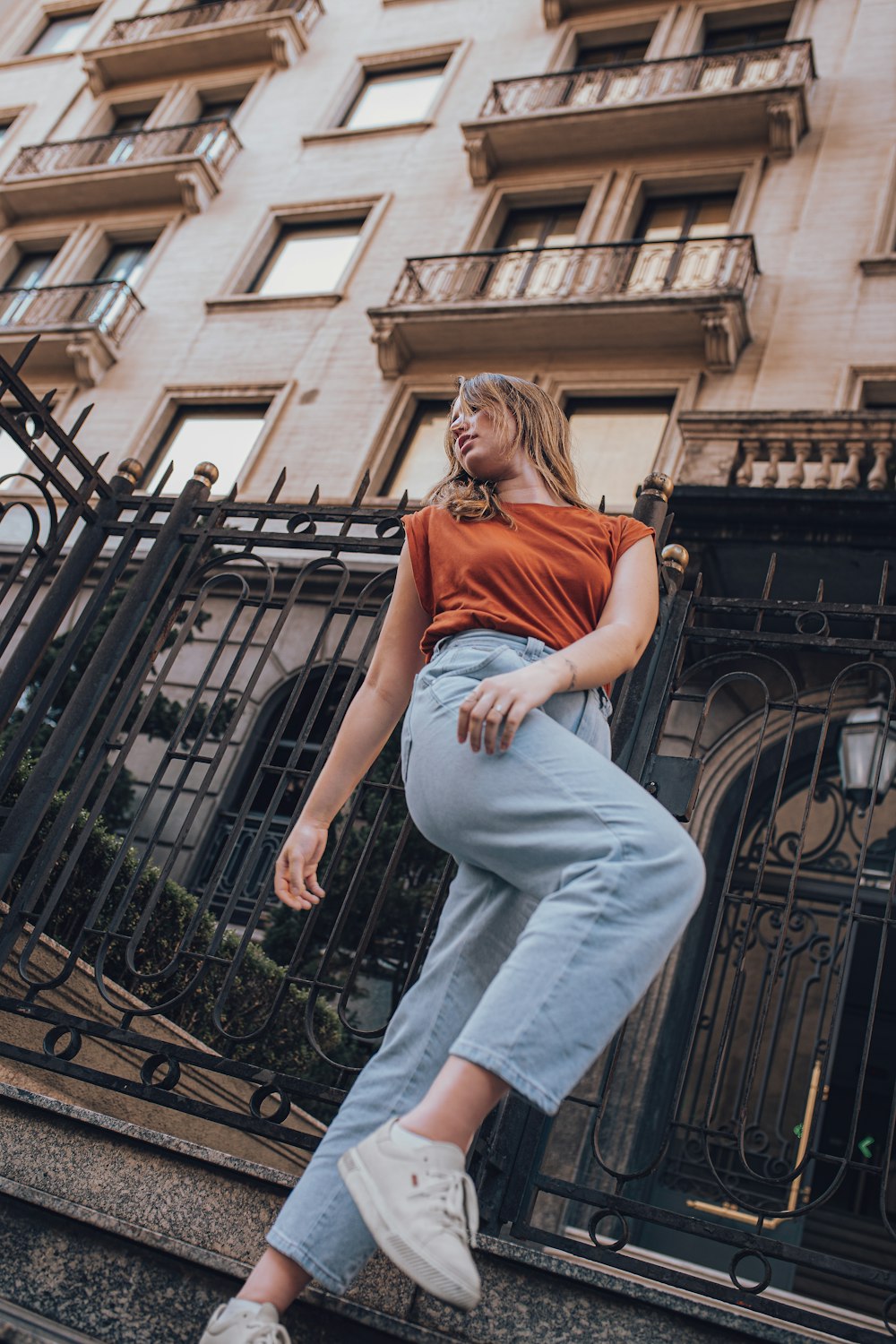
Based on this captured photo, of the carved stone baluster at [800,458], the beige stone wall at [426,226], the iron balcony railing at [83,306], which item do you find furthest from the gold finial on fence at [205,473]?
the iron balcony railing at [83,306]

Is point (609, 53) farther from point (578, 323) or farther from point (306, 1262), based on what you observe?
point (306, 1262)

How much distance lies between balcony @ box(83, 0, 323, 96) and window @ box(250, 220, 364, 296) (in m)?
3.90

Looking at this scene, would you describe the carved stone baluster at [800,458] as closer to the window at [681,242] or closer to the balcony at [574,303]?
the balcony at [574,303]

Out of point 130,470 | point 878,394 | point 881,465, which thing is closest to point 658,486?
point 130,470

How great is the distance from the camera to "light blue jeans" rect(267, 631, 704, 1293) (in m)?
1.47

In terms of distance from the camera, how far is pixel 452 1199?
135 cm

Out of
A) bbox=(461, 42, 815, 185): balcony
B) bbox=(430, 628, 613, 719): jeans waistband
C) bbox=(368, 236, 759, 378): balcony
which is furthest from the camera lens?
bbox=(461, 42, 815, 185): balcony

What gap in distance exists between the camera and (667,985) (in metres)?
6.61

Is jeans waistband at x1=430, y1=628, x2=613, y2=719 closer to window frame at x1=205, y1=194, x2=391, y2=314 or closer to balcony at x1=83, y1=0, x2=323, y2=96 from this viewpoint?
window frame at x1=205, y1=194, x2=391, y2=314

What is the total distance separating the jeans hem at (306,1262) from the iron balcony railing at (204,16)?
19.0 meters

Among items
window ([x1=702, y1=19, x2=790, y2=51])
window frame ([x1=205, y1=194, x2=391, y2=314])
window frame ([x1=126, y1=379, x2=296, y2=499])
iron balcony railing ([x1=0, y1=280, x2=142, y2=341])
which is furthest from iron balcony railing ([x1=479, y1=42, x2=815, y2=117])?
iron balcony railing ([x1=0, y1=280, x2=142, y2=341])

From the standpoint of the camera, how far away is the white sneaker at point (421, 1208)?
4.22 feet

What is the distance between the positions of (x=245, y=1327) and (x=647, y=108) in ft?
45.9

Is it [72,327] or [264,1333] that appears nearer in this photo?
[264,1333]
